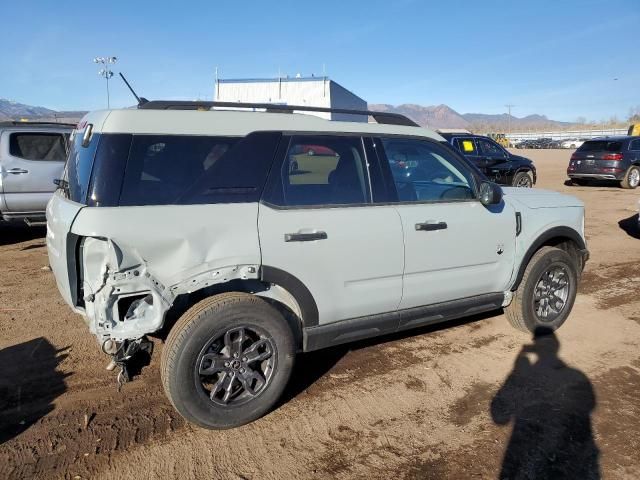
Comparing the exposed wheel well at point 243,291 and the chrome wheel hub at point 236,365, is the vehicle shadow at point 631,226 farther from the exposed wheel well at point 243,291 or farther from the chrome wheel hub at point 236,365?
the chrome wheel hub at point 236,365

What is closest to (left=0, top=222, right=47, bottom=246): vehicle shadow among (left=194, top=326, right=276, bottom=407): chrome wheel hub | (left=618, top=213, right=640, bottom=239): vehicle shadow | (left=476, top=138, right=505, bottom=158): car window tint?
(left=194, top=326, right=276, bottom=407): chrome wheel hub

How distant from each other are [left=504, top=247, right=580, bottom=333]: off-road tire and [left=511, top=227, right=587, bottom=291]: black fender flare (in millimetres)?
61

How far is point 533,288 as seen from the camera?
444 centimetres

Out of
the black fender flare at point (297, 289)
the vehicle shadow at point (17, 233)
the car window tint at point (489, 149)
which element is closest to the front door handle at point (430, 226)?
the black fender flare at point (297, 289)

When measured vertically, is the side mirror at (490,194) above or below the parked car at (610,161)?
below

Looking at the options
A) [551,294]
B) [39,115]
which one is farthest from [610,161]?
[39,115]

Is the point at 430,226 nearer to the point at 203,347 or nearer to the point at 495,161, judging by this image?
the point at 203,347

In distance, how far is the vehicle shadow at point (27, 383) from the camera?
317 cm

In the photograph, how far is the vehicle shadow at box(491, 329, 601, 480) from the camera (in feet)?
9.11

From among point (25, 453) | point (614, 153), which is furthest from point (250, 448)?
point (614, 153)

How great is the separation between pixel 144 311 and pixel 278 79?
114ft

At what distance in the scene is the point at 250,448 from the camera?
295 centimetres

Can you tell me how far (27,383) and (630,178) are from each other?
1898cm

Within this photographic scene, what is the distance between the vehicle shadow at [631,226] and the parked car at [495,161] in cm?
418
